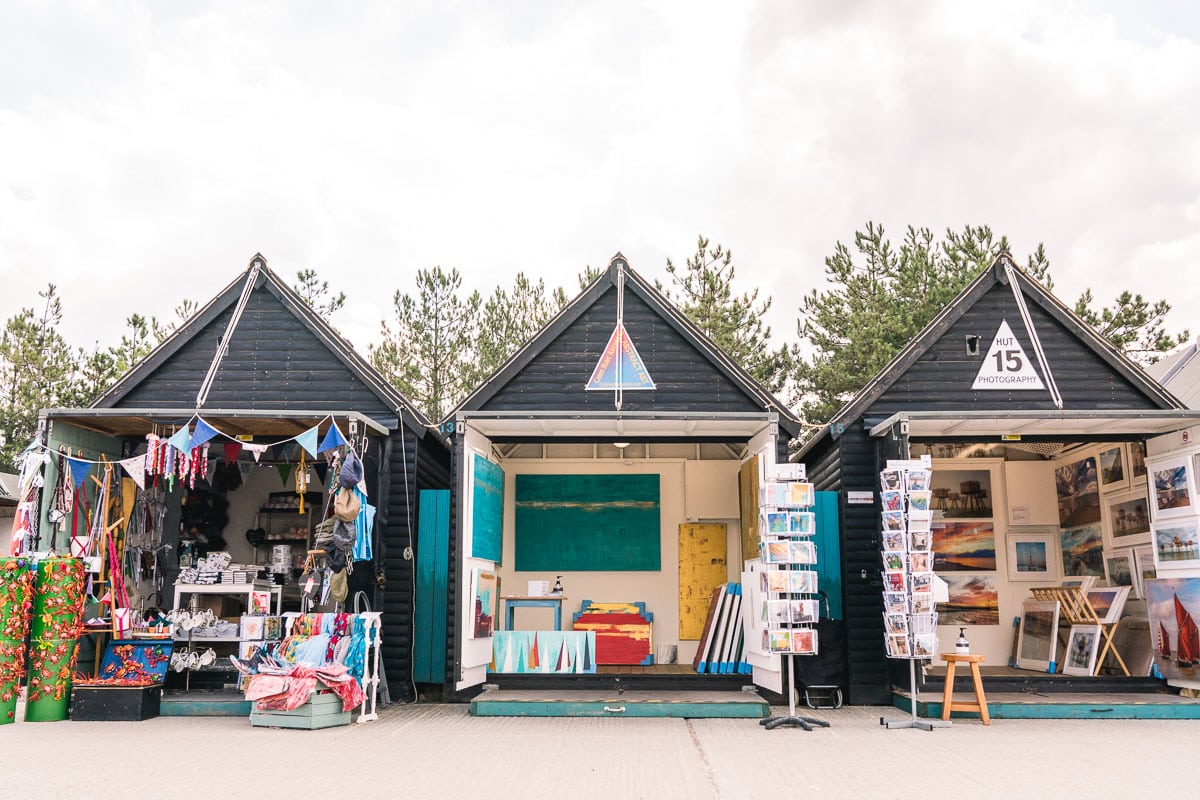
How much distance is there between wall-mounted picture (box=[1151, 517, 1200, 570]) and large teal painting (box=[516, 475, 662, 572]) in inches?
239

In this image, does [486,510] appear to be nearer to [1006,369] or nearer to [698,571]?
[698,571]

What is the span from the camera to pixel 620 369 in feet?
36.0

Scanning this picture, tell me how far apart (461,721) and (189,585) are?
3.81m

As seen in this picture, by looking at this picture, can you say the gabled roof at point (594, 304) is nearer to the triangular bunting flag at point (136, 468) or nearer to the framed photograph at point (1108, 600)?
the triangular bunting flag at point (136, 468)

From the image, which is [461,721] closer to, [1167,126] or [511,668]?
[511,668]

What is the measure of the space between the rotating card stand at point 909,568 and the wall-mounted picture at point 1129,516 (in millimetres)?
3475

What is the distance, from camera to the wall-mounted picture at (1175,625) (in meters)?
9.38

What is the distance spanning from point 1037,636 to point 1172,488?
8.74 feet

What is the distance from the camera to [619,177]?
18.7m

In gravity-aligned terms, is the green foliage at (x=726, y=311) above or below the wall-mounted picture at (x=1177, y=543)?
above

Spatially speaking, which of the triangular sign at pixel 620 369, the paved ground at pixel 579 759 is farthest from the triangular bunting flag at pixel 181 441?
the triangular sign at pixel 620 369

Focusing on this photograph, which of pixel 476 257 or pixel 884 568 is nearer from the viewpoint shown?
pixel 884 568

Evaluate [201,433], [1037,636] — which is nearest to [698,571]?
[1037,636]

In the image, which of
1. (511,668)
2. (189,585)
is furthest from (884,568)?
(189,585)
